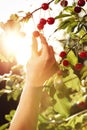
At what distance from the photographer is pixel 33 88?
203cm

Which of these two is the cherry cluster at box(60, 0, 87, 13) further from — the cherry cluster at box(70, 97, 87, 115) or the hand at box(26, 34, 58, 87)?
the cherry cluster at box(70, 97, 87, 115)

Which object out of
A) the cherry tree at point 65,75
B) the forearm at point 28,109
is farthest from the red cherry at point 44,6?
the forearm at point 28,109

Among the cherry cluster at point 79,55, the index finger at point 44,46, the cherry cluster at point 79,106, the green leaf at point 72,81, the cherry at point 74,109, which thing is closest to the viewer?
the index finger at point 44,46

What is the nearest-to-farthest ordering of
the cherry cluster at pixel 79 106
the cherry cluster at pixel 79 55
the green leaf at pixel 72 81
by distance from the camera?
the cherry cluster at pixel 79 55 < the green leaf at pixel 72 81 < the cherry cluster at pixel 79 106

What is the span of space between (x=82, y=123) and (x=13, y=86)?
106cm

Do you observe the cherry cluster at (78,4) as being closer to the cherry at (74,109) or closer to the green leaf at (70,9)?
the green leaf at (70,9)

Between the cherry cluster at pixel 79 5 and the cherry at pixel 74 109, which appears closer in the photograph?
the cherry cluster at pixel 79 5

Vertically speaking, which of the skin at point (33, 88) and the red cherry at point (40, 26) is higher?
the red cherry at point (40, 26)

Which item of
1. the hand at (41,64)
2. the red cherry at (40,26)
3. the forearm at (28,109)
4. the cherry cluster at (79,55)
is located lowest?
the forearm at (28,109)

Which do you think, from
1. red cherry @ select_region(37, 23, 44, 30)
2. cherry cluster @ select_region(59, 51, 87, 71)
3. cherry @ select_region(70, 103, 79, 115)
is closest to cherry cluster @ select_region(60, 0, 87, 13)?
red cherry @ select_region(37, 23, 44, 30)

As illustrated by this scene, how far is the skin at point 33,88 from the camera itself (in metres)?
2.00

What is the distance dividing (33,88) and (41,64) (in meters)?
0.15

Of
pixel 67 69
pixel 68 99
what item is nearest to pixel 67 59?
pixel 67 69

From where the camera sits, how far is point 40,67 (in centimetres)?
201
